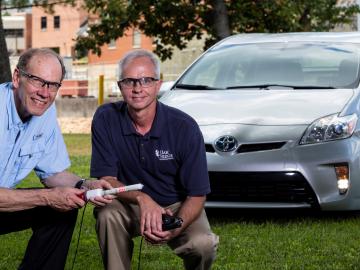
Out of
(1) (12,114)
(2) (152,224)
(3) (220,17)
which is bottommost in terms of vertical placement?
(3) (220,17)

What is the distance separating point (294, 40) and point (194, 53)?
115ft

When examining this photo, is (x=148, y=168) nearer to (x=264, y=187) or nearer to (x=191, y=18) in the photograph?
(x=264, y=187)

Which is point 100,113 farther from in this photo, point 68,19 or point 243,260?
point 68,19

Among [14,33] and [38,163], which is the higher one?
[38,163]

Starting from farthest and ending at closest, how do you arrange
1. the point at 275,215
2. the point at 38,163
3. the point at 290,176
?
the point at 275,215, the point at 290,176, the point at 38,163

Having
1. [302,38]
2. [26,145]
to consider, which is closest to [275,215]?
[302,38]

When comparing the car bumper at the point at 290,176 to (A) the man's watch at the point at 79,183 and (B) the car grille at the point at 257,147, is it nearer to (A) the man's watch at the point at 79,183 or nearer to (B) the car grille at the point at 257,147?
(B) the car grille at the point at 257,147

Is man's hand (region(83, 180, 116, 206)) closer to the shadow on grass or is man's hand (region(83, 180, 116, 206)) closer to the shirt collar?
the shirt collar

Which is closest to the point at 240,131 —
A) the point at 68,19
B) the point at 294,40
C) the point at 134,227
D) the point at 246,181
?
the point at 246,181

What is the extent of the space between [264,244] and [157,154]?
191cm

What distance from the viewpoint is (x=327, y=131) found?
292 inches

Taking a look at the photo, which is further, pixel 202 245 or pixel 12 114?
pixel 202 245

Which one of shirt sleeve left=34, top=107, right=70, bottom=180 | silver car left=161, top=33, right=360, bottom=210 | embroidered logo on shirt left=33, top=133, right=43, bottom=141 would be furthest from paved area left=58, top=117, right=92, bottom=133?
embroidered logo on shirt left=33, top=133, right=43, bottom=141

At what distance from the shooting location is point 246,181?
293 inches
